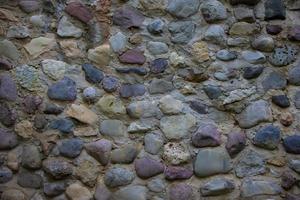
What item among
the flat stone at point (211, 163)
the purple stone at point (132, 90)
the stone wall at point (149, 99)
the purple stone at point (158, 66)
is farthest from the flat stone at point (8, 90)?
the flat stone at point (211, 163)

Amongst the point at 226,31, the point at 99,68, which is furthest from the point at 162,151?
the point at 226,31

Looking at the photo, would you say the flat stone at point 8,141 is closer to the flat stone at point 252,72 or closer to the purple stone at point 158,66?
the purple stone at point 158,66

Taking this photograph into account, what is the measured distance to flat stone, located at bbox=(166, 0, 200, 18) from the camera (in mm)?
2109

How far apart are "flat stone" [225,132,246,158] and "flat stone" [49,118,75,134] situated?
69 cm

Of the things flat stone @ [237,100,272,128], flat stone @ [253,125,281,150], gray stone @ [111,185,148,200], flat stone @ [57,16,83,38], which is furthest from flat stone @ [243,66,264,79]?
flat stone @ [57,16,83,38]

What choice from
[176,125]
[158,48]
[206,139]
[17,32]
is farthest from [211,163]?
[17,32]

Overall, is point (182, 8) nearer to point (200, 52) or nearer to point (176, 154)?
point (200, 52)

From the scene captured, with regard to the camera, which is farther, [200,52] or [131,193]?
[200,52]

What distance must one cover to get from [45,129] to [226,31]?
926 mm

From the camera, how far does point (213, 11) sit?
2.09 m

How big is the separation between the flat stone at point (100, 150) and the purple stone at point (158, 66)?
15.0 inches

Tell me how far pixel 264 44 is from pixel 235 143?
1.53ft

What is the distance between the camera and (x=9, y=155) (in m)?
2.01

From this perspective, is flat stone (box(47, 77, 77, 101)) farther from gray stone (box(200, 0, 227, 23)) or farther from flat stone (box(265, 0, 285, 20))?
flat stone (box(265, 0, 285, 20))
